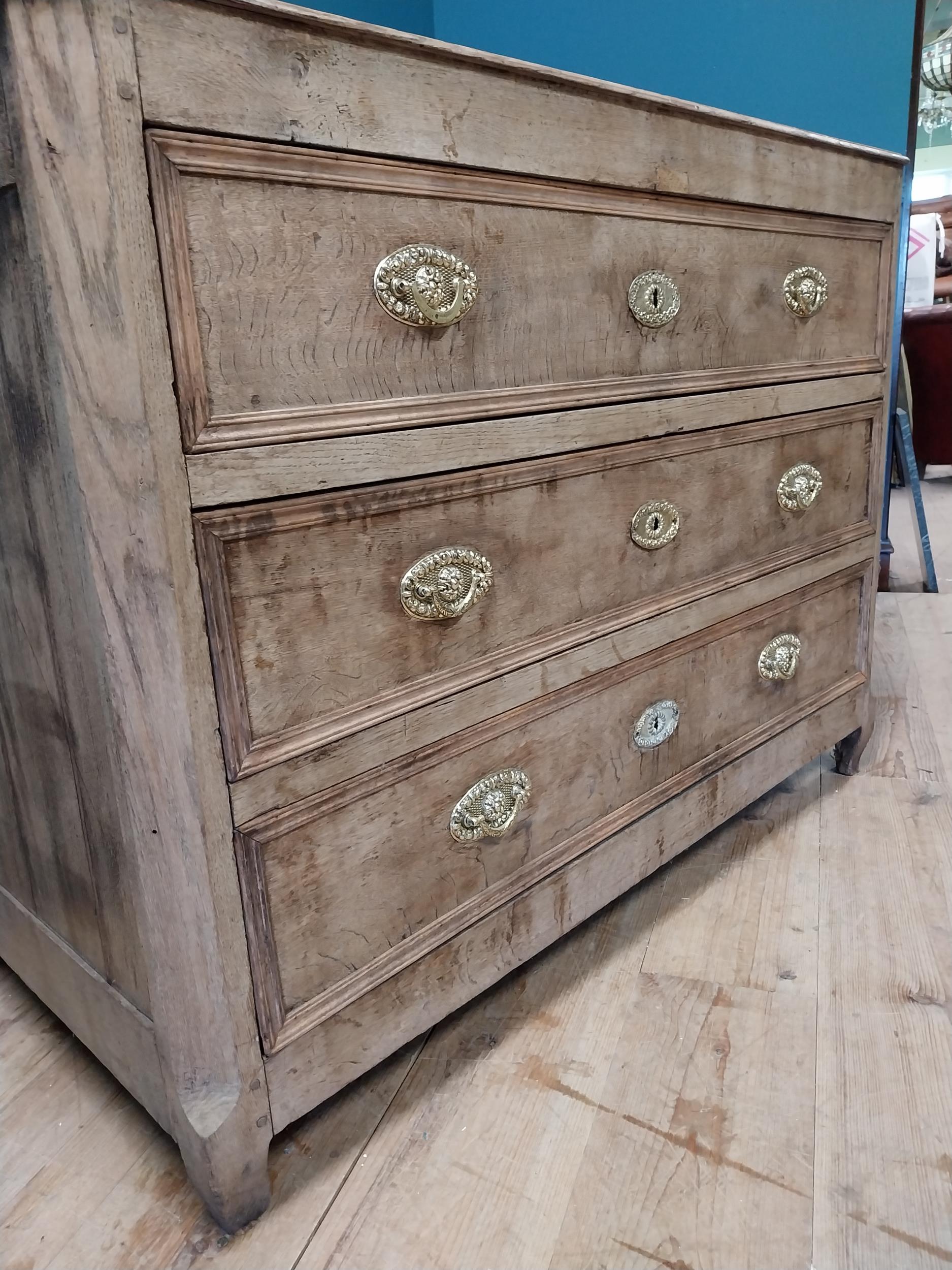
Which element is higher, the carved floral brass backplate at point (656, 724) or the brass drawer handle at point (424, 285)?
the brass drawer handle at point (424, 285)

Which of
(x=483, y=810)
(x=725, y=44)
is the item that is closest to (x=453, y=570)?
(x=483, y=810)

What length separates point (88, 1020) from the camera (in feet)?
2.83

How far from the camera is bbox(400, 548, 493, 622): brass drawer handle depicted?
758 millimetres

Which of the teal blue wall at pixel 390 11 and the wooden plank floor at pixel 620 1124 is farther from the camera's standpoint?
the teal blue wall at pixel 390 11

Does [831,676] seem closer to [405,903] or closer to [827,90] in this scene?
[405,903]

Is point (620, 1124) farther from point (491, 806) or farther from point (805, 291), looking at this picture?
point (805, 291)

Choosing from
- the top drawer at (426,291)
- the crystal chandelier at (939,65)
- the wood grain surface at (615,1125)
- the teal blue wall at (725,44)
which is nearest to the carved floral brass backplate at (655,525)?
the top drawer at (426,291)

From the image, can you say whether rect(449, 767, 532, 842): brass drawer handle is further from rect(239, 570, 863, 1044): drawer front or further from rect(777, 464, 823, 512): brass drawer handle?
rect(777, 464, 823, 512): brass drawer handle

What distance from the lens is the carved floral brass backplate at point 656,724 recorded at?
40.5 inches

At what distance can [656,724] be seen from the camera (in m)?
1.05

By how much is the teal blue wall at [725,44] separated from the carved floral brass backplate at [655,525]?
125 centimetres

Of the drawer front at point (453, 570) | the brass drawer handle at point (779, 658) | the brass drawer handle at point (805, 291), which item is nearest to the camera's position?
the drawer front at point (453, 570)

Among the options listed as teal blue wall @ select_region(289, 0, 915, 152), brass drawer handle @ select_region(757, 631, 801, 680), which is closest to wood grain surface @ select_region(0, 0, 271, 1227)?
brass drawer handle @ select_region(757, 631, 801, 680)

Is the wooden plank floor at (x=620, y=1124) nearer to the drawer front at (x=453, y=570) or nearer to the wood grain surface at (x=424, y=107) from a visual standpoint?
the drawer front at (x=453, y=570)
